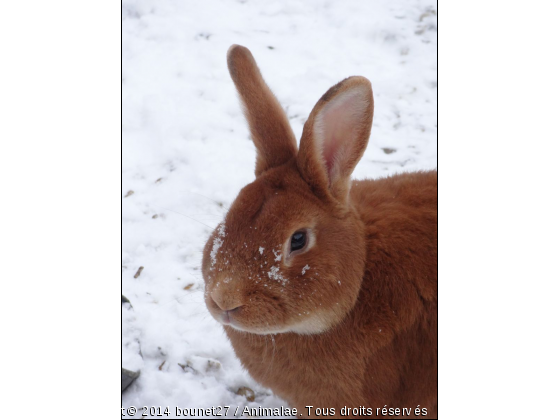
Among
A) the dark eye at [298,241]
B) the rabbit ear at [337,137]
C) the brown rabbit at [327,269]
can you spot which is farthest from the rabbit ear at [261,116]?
the dark eye at [298,241]

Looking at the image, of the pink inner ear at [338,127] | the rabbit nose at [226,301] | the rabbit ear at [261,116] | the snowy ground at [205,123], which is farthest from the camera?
the snowy ground at [205,123]

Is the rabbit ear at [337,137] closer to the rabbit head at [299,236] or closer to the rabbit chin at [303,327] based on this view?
the rabbit head at [299,236]

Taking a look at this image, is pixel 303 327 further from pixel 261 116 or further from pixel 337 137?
pixel 261 116

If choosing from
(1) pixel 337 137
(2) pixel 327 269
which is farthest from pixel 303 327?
(1) pixel 337 137

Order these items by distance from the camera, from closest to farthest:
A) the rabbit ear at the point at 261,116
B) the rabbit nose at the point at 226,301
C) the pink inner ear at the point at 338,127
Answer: the rabbit nose at the point at 226,301 < the pink inner ear at the point at 338,127 < the rabbit ear at the point at 261,116

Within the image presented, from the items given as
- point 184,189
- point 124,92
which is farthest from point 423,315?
point 124,92
